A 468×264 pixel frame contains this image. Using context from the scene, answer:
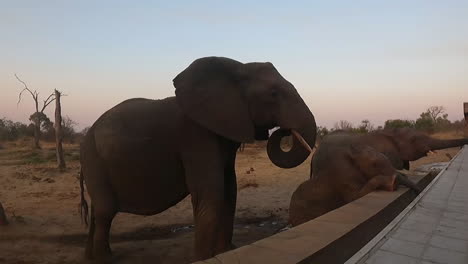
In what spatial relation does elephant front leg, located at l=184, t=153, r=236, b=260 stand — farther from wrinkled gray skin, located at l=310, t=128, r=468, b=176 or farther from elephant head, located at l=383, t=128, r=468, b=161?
elephant head, located at l=383, t=128, r=468, b=161

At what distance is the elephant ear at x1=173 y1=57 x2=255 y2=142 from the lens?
493 centimetres

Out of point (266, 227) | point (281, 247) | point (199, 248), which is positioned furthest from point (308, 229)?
point (266, 227)

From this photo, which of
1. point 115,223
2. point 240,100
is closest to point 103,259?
point 115,223

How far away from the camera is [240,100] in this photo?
5.09m

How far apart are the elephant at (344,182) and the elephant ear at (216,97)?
4.69ft

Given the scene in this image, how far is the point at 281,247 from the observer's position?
2.40 m

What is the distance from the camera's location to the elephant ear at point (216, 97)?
4.93 meters

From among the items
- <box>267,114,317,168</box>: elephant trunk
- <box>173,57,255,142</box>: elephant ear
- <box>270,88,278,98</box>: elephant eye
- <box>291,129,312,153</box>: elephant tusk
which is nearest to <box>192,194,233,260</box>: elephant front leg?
<box>173,57,255,142</box>: elephant ear

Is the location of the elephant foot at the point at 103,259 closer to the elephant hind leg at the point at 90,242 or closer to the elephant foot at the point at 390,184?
the elephant hind leg at the point at 90,242

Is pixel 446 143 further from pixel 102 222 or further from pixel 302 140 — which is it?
pixel 102 222

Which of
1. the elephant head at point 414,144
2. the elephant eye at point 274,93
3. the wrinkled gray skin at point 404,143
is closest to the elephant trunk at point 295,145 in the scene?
the elephant eye at point 274,93

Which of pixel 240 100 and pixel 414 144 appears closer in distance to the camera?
pixel 240 100

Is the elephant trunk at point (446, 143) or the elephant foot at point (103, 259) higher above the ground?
the elephant trunk at point (446, 143)

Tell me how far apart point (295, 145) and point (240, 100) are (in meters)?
0.92
